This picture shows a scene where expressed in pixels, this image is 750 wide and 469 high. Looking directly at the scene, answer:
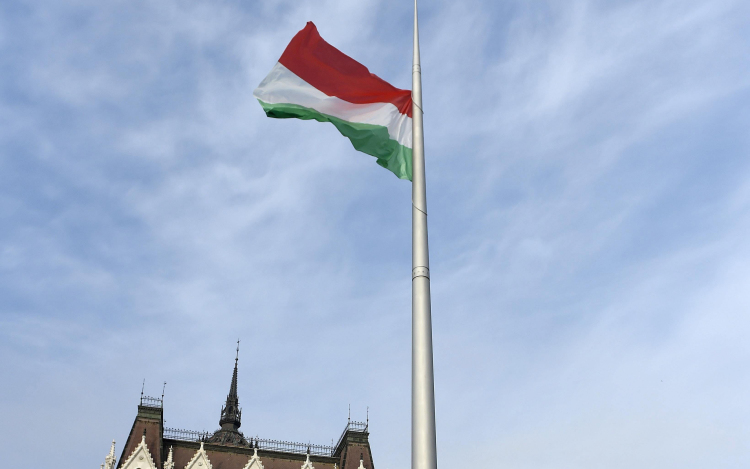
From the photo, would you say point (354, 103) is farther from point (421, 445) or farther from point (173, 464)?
point (173, 464)

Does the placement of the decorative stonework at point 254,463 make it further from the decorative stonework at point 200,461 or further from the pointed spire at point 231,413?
the pointed spire at point 231,413

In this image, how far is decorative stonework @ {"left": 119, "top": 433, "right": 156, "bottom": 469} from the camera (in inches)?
2616

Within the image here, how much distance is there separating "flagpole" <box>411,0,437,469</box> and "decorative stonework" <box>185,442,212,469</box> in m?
60.3

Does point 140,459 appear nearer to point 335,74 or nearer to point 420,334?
point 335,74

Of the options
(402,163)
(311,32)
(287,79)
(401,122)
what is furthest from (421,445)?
(311,32)

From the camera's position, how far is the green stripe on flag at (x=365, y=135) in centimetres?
1825

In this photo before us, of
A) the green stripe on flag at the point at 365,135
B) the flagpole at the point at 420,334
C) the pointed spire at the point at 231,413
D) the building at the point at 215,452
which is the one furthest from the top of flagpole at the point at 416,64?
the pointed spire at the point at 231,413

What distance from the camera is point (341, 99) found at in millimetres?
18703

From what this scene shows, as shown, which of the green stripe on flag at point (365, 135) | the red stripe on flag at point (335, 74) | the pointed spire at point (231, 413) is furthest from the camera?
the pointed spire at point (231, 413)

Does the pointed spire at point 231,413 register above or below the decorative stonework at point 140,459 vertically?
above

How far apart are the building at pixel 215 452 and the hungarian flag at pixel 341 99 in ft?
188

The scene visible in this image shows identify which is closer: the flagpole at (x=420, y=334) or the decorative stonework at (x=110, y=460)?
the flagpole at (x=420, y=334)

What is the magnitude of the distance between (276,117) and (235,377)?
9044cm

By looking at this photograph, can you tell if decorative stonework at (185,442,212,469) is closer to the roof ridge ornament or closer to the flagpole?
the roof ridge ornament
